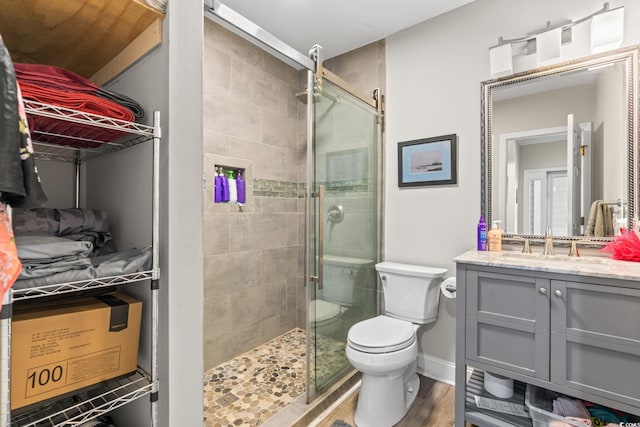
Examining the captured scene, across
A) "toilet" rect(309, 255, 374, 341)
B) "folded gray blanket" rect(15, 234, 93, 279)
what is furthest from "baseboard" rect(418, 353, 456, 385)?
"folded gray blanket" rect(15, 234, 93, 279)

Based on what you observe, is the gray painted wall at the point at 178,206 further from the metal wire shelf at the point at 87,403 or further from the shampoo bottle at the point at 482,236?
the shampoo bottle at the point at 482,236

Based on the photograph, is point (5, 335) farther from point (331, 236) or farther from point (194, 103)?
point (331, 236)

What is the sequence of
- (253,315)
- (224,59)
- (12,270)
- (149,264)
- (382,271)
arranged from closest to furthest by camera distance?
1. (12,270)
2. (149,264)
3. (382,271)
4. (224,59)
5. (253,315)

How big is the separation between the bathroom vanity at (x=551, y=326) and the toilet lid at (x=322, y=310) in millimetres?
828

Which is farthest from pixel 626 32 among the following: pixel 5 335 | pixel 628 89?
pixel 5 335

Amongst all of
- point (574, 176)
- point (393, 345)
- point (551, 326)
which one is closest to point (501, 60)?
point (574, 176)

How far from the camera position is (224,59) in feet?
7.92

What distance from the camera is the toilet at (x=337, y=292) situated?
2.03 metres

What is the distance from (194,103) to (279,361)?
6.92 feet

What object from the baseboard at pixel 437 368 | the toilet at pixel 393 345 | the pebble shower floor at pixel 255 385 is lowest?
the pebble shower floor at pixel 255 385

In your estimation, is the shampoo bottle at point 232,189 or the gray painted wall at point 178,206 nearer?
the gray painted wall at point 178,206

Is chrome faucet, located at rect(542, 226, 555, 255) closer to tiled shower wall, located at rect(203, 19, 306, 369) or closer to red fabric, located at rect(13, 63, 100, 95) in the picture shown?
tiled shower wall, located at rect(203, 19, 306, 369)

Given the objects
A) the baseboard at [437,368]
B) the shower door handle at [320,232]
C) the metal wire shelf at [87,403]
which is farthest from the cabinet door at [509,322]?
the metal wire shelf at [87,403]

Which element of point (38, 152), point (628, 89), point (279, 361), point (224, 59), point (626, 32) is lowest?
point (279, 361)
